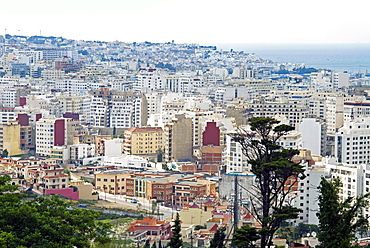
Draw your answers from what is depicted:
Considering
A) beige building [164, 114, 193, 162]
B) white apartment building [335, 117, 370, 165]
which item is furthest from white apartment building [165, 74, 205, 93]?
white apartment building [335, 117, 370, 165]

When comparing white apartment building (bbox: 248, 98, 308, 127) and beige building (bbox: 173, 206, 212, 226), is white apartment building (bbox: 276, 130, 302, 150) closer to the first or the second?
beige building (bbox: 173, 206, 212, 226)

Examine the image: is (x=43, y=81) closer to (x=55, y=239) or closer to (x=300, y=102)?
(x=300, y=102)

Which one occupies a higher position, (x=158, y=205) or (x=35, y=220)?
(x=35, y=220)

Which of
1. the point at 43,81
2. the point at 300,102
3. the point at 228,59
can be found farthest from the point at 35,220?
the point at 228,59

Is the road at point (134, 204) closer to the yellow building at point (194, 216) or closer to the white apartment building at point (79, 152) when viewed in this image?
the yellow building at point (194, 216)

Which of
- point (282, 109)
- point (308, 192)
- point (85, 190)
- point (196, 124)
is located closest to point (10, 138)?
point (196, 124)

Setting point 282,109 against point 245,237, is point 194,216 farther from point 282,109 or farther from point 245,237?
point 282,109

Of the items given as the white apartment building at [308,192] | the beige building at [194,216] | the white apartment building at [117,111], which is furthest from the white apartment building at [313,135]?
the beige building at [194,216]
